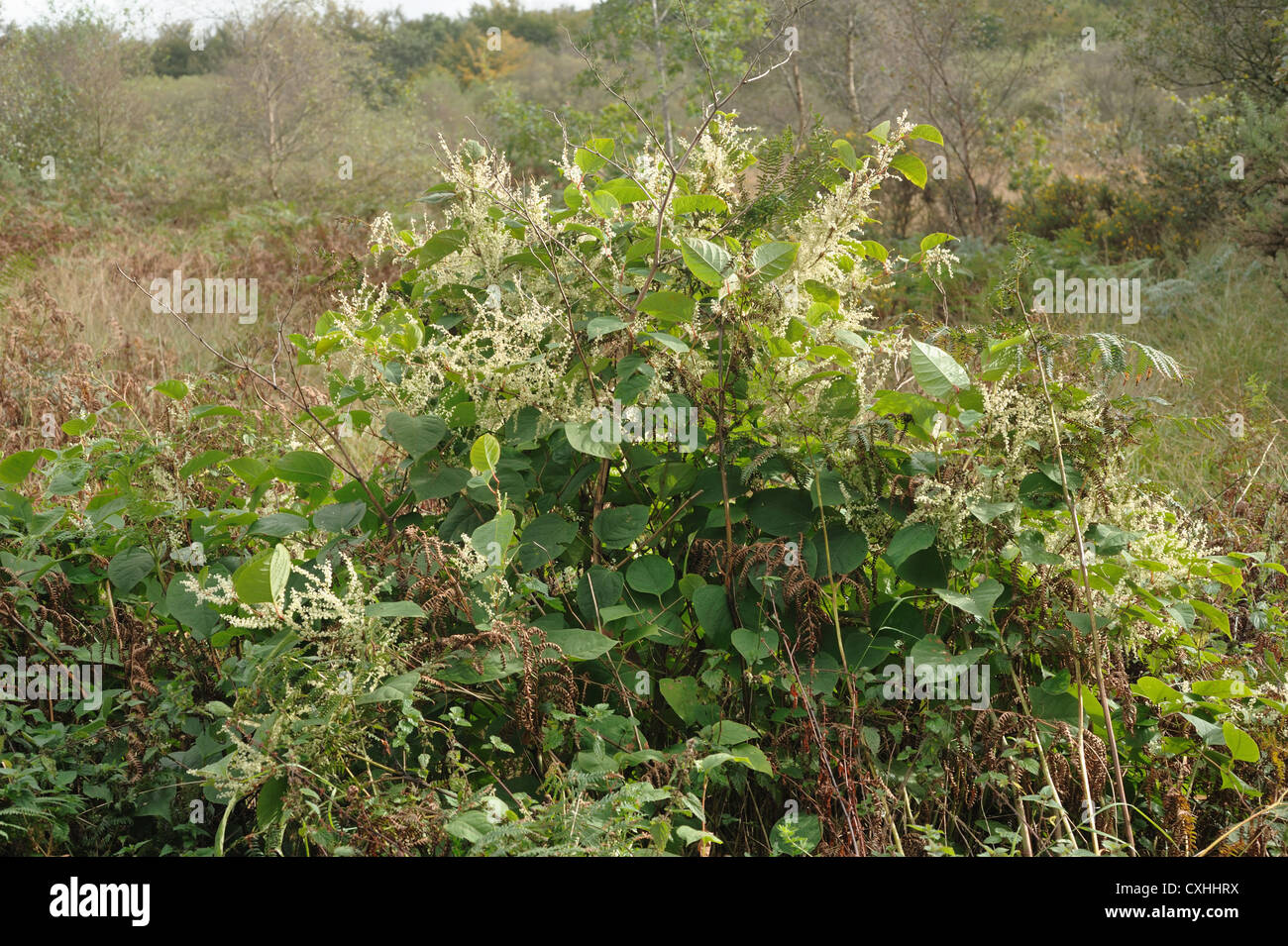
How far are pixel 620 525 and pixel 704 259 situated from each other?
0.53m

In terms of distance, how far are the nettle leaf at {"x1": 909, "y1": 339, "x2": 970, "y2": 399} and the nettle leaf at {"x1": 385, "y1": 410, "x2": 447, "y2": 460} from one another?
0.90 meters

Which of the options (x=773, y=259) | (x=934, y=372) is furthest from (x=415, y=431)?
(x=934, y=372)

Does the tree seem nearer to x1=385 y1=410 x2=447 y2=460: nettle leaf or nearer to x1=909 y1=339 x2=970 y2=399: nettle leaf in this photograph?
x1=385 y1=410 x2=447 y2=460: nettle leaf

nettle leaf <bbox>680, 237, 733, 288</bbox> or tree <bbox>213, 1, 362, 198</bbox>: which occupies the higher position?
tree <bbox>213, 1, 362, 198</bbox>

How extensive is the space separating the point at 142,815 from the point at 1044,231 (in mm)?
8680

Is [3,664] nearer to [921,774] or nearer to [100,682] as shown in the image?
[100,682]

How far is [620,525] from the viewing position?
1.86m

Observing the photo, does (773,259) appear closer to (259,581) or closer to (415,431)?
(415,431)

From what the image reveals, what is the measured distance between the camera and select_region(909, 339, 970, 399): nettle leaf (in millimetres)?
1691

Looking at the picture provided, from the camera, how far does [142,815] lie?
6.64 ft

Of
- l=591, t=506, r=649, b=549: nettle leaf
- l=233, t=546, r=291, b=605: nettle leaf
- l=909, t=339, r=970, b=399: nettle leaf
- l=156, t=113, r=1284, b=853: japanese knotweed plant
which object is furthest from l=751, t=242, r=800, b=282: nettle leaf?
l=233, t=546, r=291, b=605: nettle leaf

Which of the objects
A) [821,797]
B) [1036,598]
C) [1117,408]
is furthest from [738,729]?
[1117,408]

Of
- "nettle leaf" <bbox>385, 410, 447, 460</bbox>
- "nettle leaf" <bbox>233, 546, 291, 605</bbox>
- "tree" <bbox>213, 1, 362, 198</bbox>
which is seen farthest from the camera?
"tree" <bbox>213, 1, 362, 198</bbox>

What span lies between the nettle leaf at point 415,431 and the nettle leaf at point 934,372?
90 centimetres
